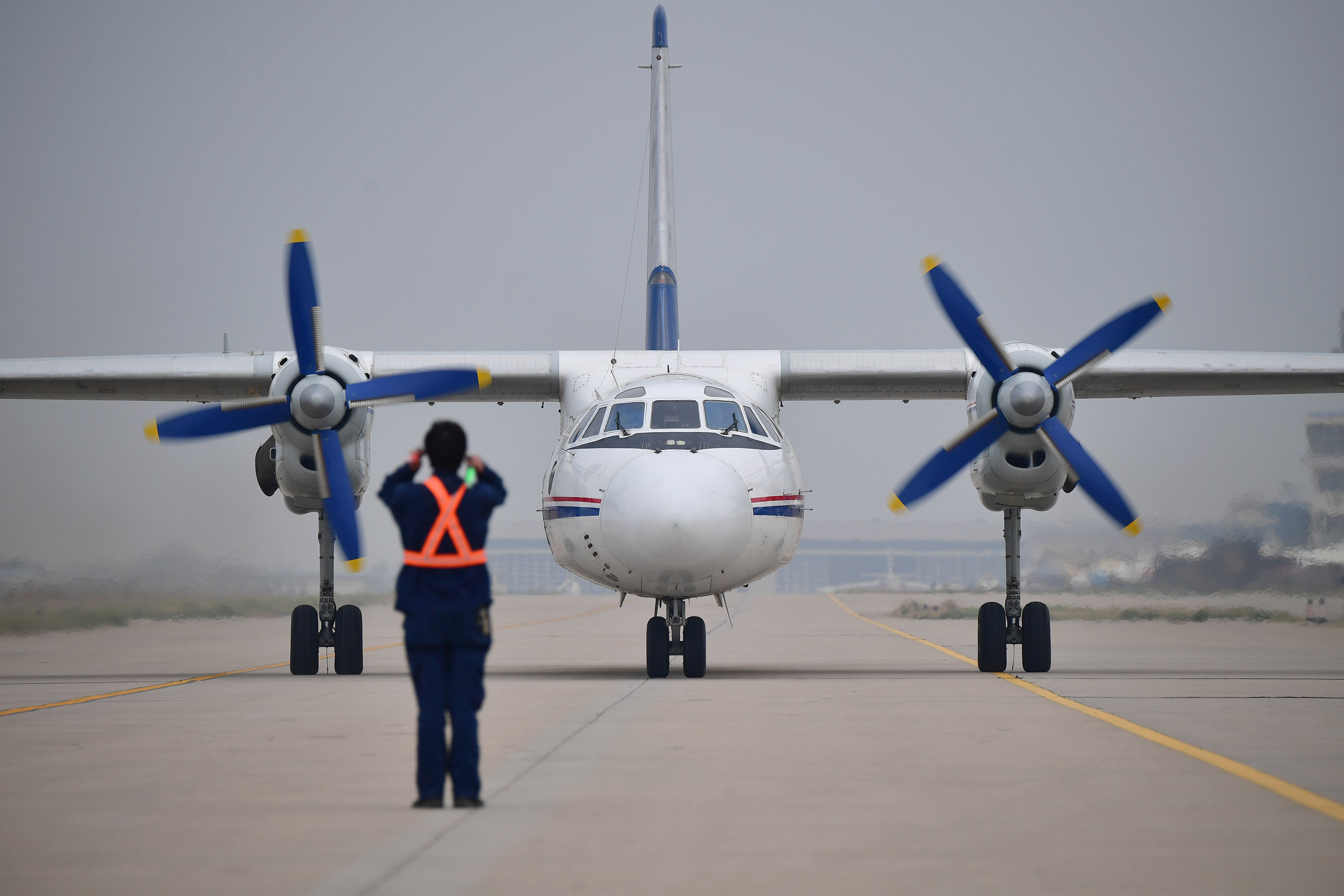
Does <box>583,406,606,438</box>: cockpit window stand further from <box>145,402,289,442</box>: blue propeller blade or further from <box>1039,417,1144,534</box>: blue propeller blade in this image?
<box>1039,417,1144,534</box>: blue propeller blade

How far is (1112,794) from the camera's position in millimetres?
7250

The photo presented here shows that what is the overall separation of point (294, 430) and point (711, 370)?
5.30m

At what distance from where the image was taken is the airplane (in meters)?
15.2

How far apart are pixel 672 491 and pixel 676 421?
1.76 m

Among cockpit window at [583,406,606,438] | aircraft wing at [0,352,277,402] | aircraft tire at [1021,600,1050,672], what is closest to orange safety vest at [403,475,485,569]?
cockpit window at [583,406,606,438]

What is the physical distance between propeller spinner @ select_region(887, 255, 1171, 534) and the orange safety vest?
399 inches

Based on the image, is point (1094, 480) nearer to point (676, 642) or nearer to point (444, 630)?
point (676, 642)

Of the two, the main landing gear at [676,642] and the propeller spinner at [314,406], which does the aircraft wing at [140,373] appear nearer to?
the propeller spinner at [314,406]

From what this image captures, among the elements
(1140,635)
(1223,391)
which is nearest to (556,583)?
(1140,635)

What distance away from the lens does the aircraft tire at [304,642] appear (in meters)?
18.0

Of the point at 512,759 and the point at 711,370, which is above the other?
the point at 711,370

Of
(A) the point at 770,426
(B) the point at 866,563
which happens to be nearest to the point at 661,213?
(A) the point at 770,426

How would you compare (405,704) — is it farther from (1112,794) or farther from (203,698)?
(1112,794)

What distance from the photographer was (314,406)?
17.0 m
